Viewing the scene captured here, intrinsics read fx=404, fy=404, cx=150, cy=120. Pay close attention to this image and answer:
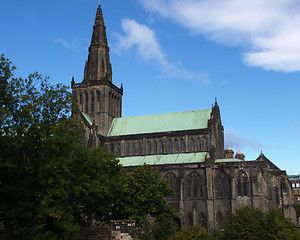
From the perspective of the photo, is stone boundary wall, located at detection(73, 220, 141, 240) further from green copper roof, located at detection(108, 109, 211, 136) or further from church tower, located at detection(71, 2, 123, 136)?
church tower, located at detection(71, 2, 123, 136)

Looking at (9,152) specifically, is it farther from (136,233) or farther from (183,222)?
(183,222)

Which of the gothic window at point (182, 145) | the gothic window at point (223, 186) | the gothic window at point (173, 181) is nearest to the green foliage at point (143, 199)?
the gothic window at point (173, 181)

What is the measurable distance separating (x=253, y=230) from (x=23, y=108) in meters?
20.9

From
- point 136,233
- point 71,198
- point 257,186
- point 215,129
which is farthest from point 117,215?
point 215,129

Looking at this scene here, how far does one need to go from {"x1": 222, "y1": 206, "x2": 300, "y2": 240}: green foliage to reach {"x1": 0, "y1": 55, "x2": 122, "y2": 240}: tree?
41.3 feet

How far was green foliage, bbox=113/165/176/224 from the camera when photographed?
46.4 metres

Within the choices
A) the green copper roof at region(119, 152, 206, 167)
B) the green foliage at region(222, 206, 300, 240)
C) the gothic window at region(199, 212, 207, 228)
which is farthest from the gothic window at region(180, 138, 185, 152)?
the green foliage at region(222, 206, 300, 240)

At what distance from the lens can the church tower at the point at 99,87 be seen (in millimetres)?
77062

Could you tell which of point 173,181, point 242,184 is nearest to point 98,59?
point 173,181

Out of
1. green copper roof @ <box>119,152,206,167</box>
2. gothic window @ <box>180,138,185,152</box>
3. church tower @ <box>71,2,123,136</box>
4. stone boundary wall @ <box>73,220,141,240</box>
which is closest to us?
stone boundary wall @ <box>73,220,141,240</box>

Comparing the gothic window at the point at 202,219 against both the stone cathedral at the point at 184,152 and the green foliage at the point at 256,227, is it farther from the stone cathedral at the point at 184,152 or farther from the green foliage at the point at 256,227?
the green foliage at the point at 256,227

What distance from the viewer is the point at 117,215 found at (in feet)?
152

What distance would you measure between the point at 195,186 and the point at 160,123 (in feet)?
51.7

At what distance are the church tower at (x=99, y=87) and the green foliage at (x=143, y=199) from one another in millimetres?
28691
